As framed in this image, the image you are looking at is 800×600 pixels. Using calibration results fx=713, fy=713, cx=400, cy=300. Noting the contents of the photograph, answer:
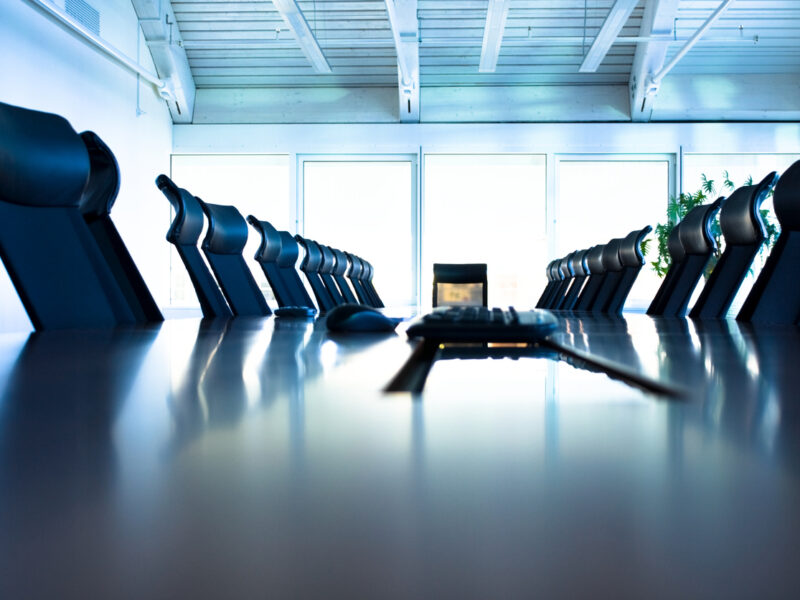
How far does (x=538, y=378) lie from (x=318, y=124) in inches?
457

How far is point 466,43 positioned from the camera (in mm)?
10539

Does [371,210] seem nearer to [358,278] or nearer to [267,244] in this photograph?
[358,278]

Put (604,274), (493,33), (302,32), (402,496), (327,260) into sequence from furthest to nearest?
(493,33)
(302,32)
(327,260)
(604,274)
(402,496)

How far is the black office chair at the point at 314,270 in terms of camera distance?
20.0 ft

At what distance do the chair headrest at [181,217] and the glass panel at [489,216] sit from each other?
835 centimetres

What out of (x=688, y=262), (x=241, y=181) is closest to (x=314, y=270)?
(x=688, y=262)

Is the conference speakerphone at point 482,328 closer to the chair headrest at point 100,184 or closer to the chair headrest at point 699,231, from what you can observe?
the chair headrest at point 100,184

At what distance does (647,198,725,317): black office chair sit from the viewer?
399 centimetres

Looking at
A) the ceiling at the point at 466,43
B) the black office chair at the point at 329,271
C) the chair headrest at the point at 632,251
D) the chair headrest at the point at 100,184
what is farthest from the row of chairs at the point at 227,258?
the ceiling at the point at 466,43

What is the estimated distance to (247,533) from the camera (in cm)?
19

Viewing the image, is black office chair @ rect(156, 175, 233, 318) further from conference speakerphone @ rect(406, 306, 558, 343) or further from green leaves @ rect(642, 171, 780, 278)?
green leaves @ rect(642, 171, 780, 278)

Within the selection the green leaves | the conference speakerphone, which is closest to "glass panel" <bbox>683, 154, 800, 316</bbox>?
the green leaves

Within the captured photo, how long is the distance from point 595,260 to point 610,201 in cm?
567

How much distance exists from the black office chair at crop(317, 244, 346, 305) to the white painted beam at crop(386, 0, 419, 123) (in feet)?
10.9
